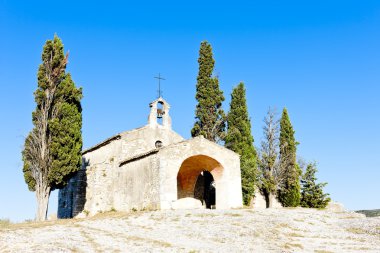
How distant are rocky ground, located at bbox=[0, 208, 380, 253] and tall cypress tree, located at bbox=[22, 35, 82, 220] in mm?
6875

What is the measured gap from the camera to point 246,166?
36188 mm

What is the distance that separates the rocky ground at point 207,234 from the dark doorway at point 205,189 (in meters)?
10.9

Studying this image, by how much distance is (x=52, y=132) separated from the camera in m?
27.8

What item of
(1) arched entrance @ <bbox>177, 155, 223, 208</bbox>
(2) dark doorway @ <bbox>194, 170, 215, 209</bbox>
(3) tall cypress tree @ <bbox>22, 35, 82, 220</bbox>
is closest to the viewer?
(3) tall cypress tree @ <bbox>22, 35, 82, 220</bbox>

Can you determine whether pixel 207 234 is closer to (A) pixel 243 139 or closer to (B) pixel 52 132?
(B) pixel 52 132

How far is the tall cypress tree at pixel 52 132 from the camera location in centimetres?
2698

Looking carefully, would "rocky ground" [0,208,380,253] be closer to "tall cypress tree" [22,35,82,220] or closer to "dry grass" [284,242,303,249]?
"dry grass" [284,242,303,249]

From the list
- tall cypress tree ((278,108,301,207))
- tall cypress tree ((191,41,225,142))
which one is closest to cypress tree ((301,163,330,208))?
tall cypress tree ((278,108,301,207))

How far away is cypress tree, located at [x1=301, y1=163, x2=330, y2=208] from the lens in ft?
136

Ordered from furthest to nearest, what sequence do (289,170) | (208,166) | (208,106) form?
(289,170) → (208,106) → (208,166)

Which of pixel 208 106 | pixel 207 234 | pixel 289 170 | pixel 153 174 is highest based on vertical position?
pixel 208 106

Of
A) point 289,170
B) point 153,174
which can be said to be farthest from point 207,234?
point 289,170

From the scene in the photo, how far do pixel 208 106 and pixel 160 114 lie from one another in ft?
16.2

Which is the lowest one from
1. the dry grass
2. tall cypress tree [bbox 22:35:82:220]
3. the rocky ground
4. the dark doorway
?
the dry grass
